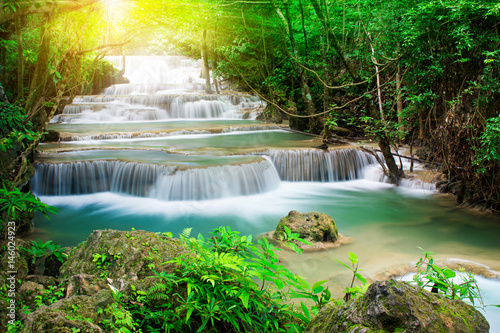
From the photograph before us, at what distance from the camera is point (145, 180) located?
845 centimetres

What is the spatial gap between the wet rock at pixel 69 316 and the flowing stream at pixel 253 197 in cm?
318

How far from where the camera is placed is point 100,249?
263cm

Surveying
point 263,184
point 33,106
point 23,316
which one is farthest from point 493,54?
point 33,106

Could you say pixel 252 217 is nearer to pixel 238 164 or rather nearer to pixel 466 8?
pixel 238 164

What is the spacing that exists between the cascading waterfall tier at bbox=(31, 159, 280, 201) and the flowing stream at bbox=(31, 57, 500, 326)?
24 millimetres

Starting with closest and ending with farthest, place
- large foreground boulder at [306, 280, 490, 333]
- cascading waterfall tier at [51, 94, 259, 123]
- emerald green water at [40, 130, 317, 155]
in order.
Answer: large foreground boulder at [306, 280, 490, 333] < emerald green water at [40, 130, 317, 155] < cascading waterfall tier at [51, 94, 259, 123]

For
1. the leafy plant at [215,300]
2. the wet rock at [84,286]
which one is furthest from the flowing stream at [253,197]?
the wet rock at [84,286]

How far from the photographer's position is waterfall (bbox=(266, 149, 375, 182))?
10.3m

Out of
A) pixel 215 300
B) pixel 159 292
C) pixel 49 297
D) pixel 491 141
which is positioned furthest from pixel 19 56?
pixel 491 141

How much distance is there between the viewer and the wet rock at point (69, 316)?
5.81ft

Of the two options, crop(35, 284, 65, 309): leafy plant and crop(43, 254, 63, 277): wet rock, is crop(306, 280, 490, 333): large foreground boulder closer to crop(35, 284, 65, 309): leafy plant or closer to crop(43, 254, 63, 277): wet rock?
crop(35, 284, 65, 309): leafy plant

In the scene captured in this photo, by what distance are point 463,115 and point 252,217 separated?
4.46 meters

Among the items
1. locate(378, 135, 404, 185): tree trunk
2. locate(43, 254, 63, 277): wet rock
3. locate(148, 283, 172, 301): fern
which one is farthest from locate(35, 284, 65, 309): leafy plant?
locate(378, 135, 404, 185): tree trunk

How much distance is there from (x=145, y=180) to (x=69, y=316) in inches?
268
